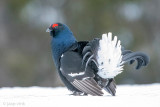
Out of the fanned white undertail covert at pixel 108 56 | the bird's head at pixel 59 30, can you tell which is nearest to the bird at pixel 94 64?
the fanned white undertail covert at pixel 108 56

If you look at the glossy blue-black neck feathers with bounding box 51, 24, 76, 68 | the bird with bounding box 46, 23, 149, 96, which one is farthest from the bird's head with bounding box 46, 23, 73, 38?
the bird with bounding box 46, 23, 149, 96

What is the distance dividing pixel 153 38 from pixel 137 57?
802 centimetres

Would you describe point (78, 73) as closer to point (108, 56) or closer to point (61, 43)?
point (108, 56)

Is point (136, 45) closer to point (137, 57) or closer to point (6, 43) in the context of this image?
point (6, 43)

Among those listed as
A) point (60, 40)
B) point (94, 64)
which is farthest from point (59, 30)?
point (94, 64)

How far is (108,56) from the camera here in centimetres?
419

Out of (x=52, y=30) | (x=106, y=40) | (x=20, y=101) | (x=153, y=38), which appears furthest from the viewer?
(x=153, y=38)

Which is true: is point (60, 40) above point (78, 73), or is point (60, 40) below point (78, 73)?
above

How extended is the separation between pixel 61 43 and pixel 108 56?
59 centimetres


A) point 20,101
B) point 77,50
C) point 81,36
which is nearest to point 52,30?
point 77,50

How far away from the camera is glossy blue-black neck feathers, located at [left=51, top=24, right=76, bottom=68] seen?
4523mm

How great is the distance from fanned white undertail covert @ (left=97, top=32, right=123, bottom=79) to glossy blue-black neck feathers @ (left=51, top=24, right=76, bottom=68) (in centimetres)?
44

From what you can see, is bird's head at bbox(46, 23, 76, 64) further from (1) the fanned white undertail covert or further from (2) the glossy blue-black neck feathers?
(1) the fanned white undertail covert

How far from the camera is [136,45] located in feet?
38.1
